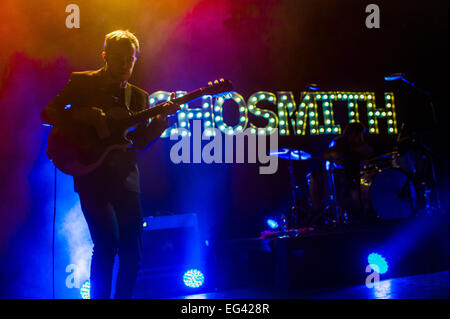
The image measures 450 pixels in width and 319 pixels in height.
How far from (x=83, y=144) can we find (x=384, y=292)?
8.23 ft

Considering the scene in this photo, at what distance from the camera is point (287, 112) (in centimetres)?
559

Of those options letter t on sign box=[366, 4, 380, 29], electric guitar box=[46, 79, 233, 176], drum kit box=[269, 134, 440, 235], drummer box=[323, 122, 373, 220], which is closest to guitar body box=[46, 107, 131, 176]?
electric guitar box=[46, 79, 233, 176]

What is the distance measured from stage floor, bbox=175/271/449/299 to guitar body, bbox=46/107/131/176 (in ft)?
6.32

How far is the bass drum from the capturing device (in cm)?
468

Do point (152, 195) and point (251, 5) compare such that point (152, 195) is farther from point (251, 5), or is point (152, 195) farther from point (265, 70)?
point (251, 5)

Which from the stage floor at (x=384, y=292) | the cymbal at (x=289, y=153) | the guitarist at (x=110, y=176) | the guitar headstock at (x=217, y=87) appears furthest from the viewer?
the cymbal at (x=289, y=153)

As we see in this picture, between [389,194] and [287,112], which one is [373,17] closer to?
[287,112]

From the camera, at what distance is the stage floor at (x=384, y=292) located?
8.97ft

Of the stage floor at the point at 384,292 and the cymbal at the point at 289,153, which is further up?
the cymbal at the point at 289,153

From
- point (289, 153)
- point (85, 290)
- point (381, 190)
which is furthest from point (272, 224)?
point (85, 290)

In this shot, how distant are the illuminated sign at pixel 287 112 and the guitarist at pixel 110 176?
2809 mm

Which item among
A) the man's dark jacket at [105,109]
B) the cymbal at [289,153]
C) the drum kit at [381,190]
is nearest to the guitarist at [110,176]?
the man's dark jacket at [105,109]

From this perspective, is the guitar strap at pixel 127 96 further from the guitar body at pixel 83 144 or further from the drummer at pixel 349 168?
the drummer at pixel 349 168
